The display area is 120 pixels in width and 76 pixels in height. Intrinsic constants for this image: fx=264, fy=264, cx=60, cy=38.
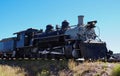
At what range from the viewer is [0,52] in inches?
1238

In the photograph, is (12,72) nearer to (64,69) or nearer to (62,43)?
(64,69)

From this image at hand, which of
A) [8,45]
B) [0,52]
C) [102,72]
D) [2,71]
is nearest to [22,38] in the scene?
[8,45]

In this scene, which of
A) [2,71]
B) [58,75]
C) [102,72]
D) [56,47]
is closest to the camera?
[102,72]

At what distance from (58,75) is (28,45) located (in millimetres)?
11692

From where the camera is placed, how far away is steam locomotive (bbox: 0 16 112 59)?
19.6 m

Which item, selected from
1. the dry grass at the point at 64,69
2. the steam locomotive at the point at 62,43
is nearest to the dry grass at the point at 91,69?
the dry grass at the point at 64,69

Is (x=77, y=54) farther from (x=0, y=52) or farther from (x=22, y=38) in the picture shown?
(x=0, y=52)

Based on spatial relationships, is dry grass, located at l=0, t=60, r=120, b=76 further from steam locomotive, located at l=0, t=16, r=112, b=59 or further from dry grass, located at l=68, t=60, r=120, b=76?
steam locomotive, located at l=0, t=16, r=112, b=59

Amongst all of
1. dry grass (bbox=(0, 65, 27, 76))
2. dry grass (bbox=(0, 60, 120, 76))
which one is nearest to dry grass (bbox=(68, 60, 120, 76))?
dry grass (bbox=(0, 60, 120, 76))

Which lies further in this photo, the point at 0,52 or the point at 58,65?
the point at 0,52

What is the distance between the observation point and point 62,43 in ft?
71.9

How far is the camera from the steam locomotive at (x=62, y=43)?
1961 centimetres

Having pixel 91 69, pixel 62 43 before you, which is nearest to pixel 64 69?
pixel 91 69

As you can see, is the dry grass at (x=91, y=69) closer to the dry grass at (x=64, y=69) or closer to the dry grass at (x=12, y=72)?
the dry grass at (x=64, y=69)
